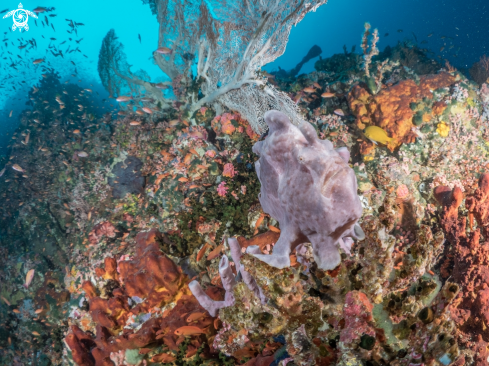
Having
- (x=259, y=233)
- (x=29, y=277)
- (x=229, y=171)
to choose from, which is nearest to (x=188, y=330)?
(x=259, y=233)

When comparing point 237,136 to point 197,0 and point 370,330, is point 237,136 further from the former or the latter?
point 370,330

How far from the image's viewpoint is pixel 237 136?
23.5 ft

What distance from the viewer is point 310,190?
6.31 feet

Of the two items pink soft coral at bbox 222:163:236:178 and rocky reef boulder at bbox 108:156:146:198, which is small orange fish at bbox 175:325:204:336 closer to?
pink soft coral at bbox 222:163:236:178

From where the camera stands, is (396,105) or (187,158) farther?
(187,158)

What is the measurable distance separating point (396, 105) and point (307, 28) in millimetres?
169780

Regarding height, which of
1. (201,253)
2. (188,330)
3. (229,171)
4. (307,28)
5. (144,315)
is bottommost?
(188,330)

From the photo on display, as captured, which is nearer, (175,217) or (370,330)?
(370,330)

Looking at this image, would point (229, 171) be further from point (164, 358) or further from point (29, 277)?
point (29, 277)

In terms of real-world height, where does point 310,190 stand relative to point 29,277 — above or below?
below

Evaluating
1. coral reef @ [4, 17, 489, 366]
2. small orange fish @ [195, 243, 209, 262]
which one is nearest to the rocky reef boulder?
coral reef @ [4, 17, 489, 366]

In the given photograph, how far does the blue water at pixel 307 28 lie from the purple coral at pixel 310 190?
44.0 m

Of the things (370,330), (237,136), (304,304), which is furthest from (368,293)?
(237,136)

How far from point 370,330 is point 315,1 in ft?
21.0
